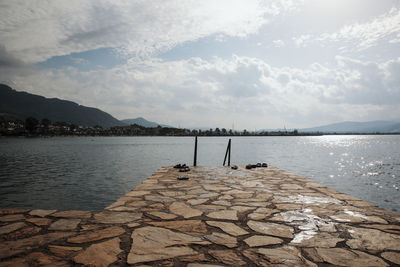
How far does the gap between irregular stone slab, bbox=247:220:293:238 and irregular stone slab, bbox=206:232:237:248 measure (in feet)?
1.76

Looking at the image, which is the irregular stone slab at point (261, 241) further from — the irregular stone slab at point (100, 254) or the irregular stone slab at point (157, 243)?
the irregular stone slab at point (100, 254)

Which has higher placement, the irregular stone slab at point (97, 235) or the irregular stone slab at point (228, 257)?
the irregular stone slab at point (228, 257)

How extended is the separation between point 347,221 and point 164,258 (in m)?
3.20

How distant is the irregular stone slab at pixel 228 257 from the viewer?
250cm

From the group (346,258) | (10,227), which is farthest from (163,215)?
(346,258)

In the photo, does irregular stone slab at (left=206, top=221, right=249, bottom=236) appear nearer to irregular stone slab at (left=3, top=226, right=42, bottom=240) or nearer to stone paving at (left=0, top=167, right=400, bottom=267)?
stone paving at (left=0, top=167, right=400, bottom=267)

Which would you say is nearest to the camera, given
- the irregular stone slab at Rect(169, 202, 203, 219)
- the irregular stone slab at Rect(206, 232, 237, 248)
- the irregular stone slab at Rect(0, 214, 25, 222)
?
the irregular stone slab at Rect(206, 232, 237, 248)

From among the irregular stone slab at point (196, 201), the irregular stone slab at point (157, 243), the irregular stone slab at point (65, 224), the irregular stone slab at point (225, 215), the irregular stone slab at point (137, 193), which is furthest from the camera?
the irregular stone slab at point (137, 193)

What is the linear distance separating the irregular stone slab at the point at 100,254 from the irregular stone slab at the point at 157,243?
200 millimetres

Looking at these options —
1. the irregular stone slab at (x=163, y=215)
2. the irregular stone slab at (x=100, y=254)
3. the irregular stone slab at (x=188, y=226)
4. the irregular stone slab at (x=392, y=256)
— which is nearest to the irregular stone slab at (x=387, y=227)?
the irregular stone slab at (x=392, y=256)

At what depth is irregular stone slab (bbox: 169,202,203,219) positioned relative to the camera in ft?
13.5

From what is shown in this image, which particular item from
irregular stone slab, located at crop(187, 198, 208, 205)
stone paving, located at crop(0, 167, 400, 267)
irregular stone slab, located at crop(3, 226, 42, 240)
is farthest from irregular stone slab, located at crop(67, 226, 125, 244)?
irregular stone slab, located at crop(187, 198, 208, 205)

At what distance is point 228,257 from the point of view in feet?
8.54

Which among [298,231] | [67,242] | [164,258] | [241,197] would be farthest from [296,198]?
[67,242]
